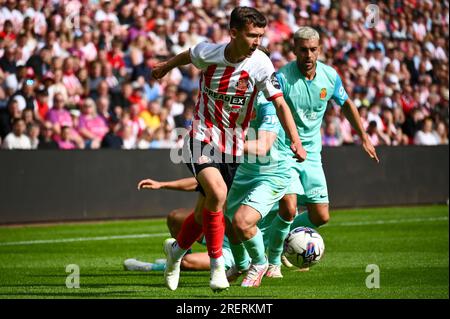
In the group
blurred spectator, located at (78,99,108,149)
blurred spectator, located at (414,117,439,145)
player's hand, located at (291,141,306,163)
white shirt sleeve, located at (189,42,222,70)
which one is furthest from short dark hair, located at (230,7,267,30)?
blurred spectator, located at (414,117,439,145)

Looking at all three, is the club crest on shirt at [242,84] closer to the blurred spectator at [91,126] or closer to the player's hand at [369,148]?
the player's hand at [369,148]

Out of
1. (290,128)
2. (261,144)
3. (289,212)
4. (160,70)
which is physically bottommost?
(289,212)

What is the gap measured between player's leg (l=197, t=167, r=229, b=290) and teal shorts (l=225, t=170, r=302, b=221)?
Answer: 3.27 ft

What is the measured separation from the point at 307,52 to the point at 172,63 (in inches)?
79.5

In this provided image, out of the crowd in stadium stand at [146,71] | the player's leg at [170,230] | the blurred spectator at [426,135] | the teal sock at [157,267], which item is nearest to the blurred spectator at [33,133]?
the crowd in stadium stand at [146,71]

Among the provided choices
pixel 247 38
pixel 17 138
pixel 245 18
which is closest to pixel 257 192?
pixel 247 38

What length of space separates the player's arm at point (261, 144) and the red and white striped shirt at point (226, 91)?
26.1 inches

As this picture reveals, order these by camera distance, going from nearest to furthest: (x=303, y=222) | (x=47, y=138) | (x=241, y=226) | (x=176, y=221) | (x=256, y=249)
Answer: (x=241, y=226), (x=256, y=249), (x=176, y=221), (x=303, y=222), (x=47, y=138)

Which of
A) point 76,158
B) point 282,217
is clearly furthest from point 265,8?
point 282,217

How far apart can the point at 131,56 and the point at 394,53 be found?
8.23 meters

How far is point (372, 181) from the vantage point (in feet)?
70.6

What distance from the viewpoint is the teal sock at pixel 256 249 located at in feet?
30.6

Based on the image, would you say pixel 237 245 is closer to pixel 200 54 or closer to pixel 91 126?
pixel 200 54

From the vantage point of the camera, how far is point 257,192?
9.55 metres
